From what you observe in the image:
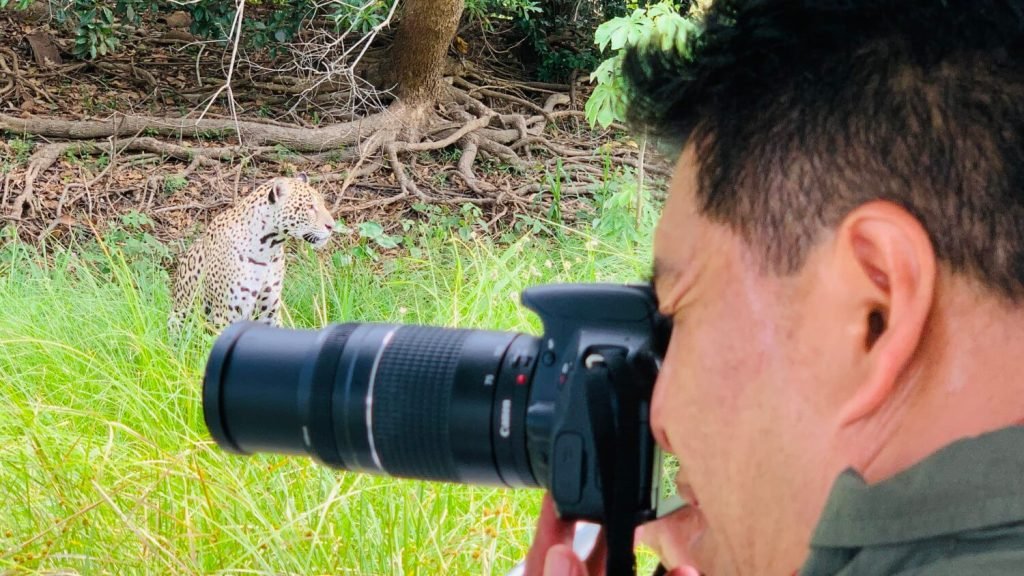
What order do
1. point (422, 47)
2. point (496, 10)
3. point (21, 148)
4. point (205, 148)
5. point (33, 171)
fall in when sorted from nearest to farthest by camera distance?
point (33, 171) → point (21, 148) → point (205, 148) → point (422, 47) → point (496, 10)

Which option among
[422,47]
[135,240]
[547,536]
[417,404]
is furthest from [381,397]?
[422,47]

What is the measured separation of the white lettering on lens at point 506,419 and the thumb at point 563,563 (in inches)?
5.4

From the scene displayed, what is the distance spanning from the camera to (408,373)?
41.0 inches

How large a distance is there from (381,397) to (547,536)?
0.21 meters

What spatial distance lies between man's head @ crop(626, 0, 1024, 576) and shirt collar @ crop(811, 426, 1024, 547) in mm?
44

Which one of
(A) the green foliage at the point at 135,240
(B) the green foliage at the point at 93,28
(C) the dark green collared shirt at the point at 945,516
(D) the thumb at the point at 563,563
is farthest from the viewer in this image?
(B) the green foliage at the point at 93,28

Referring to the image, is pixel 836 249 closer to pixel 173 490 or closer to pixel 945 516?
pixel 945 516

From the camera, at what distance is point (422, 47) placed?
554cm

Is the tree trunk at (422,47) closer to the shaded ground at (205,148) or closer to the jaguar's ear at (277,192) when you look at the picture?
the shaded ground at (205,148)

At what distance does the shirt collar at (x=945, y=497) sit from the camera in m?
0.60

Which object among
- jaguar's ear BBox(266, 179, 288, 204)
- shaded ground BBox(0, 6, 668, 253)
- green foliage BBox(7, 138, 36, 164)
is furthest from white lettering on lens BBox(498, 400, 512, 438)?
green foliage BBox(7, 138, 36, 164)

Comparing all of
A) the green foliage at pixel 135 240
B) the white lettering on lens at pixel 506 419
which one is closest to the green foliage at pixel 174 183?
the green foliage at pixel 135 240

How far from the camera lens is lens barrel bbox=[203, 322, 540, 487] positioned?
3.33 feet

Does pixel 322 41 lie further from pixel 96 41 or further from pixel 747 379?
pixel 747 379
